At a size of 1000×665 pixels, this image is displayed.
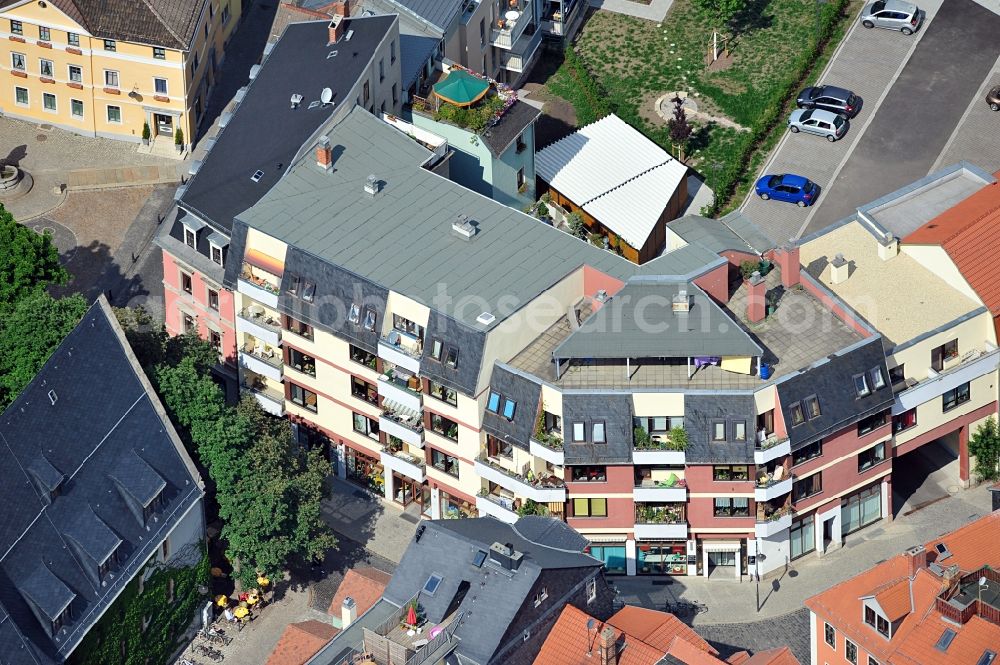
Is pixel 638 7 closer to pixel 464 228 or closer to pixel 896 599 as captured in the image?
pixel 464 228

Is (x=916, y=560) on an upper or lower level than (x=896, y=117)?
lower

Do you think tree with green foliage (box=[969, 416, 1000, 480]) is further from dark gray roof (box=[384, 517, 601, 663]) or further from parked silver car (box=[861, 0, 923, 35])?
parked silver car (box=[861, 0, 923, 35])

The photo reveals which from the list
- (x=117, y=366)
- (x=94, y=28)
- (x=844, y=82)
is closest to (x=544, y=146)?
(x=844, y=82)

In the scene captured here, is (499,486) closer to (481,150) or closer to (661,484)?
(661,484)

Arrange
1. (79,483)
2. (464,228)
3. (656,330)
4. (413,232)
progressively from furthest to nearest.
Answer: (413,232) < (464,228) < (656,330) < (79,483)

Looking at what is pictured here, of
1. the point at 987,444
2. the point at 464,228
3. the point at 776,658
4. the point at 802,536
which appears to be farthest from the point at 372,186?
the point at 776,658

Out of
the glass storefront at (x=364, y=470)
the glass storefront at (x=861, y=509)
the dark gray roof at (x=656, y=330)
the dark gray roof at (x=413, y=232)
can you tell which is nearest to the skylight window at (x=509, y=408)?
the dark gray roof at (x=656, y=330)

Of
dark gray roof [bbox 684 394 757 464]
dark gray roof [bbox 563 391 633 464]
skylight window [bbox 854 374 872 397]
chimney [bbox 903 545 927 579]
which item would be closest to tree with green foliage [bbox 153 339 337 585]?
dark gray roof [bbox 563 391 633 464]
